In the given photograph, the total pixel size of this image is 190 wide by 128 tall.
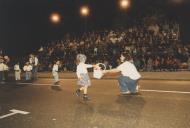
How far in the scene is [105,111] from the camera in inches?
373

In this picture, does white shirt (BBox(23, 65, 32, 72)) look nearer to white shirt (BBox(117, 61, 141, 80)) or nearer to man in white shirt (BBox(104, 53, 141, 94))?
man in white shirt (BBox(104, 53, 141, 94))

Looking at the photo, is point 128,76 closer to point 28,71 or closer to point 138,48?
point 138,48

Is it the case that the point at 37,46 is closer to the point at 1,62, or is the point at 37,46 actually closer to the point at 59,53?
the point at 59,53

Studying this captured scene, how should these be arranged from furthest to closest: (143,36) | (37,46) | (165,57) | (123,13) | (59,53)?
(37,46) → (123,13) → (59,53) → (143,36) → (165,57)

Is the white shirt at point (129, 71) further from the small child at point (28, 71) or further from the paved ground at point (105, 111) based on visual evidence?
the small child at point (28, 71)

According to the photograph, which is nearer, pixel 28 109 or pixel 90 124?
pixel 90 124

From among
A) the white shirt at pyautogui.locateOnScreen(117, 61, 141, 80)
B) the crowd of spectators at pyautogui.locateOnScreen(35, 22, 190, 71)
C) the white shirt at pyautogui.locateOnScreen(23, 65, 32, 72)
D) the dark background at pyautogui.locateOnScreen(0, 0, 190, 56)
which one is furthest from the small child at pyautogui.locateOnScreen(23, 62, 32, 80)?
the white shirt at pyautogui.locateOnScreen(117, 61, 141, 80)

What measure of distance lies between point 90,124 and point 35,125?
4.64 ft

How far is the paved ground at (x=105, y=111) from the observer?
806cm

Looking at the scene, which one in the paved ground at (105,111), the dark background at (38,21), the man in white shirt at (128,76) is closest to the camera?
the paved ground at (105,111)

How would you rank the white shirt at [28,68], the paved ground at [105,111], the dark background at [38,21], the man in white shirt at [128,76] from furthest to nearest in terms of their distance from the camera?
the dark background at [38,21]
the white shirt at [28,68]
the man in white shirt at [128,76]
the paved ground at [105,111]

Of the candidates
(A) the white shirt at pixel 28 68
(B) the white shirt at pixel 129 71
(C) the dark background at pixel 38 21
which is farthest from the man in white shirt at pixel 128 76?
(C) the dark background at pixel 38 21

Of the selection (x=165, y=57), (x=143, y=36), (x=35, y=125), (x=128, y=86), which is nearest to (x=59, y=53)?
(x=143, y=36)

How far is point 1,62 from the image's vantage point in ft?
74.9
